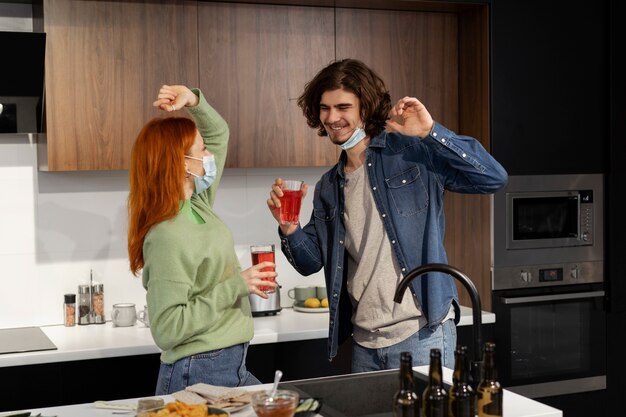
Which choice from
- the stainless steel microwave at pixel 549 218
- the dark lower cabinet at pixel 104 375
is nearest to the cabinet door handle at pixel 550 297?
the stainless steel microwave at pixel 549 218

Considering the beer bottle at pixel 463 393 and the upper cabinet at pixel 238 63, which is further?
the upper cabinet at pixel 238 63

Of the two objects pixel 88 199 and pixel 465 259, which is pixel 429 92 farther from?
pixel 88 199

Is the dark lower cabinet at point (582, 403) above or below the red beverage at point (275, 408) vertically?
below

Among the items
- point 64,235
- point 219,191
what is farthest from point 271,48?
point 64,235

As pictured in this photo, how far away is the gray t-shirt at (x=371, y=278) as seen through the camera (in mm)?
2672

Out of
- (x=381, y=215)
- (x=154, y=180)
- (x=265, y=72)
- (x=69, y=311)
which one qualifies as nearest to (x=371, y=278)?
(x=381, y=215)

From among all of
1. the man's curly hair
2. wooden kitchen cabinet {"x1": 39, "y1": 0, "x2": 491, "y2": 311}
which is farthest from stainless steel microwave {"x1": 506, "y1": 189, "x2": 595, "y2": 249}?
the man's curly hair

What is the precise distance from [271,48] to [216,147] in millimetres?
891

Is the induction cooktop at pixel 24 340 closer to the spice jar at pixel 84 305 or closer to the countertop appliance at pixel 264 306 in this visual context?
the spice jar at pixel 84 305

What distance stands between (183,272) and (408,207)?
0.75m

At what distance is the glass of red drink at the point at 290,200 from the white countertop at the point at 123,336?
2.64 feet

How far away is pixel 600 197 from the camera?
400 cm

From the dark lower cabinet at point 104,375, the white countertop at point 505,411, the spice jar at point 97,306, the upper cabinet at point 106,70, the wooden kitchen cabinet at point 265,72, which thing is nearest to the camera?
the white countertop at point 505,411

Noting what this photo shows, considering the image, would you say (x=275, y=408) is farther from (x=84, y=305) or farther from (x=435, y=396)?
(x=84, y=305)
